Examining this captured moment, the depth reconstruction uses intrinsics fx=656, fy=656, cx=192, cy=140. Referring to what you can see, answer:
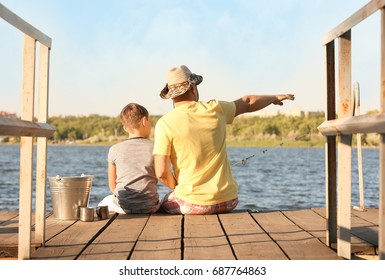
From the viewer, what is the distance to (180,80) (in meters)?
4.94

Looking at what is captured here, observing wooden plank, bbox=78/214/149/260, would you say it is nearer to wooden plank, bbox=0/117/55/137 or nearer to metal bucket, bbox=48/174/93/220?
metal bucket, bbox=48/174/93/220

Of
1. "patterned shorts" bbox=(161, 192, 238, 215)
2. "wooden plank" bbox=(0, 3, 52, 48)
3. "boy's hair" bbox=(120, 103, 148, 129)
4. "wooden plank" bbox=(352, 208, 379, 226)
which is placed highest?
"wooden plank" bbox=(0, 3, 52, 48)

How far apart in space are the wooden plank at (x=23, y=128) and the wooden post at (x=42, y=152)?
104 mm

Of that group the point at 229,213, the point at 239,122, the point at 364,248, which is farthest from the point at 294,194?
the point at 239,122

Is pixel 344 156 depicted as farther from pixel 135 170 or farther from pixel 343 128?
pixel 135 170

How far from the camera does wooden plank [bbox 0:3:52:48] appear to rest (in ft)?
10.3

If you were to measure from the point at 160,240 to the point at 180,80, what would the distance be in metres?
1.44

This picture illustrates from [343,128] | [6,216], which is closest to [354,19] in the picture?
[343,128]

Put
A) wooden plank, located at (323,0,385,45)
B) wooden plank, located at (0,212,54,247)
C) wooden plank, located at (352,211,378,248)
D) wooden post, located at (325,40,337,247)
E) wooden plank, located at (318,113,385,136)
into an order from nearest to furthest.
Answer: wooden plank, located at (318,113,385,136)
wooden plank, located at (323,0,385,45)
wooden post, located at (325,40,337,247)
wooden plank, located at (0,212,54,247)
wooden plank, located at (352,211,378,248)

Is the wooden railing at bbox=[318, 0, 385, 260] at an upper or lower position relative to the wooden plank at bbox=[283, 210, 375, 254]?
upper

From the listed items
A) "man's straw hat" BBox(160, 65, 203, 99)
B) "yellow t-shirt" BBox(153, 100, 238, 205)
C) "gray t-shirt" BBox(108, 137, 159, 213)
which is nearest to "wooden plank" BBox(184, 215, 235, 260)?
"yellow t-shirt" BBox(153, 100, 238, 205)

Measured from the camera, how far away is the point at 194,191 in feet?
16.3
